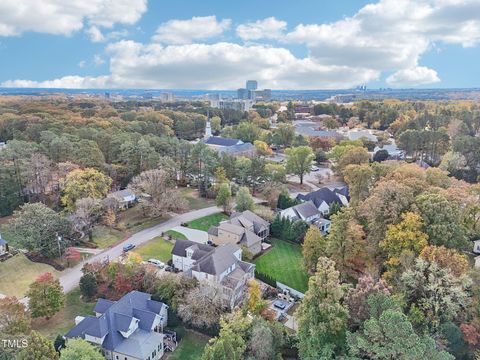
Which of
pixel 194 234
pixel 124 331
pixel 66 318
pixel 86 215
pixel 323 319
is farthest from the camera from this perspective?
pixel 194 234

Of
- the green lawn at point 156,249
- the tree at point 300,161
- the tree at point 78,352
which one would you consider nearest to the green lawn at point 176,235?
the green lawn at point 156,249

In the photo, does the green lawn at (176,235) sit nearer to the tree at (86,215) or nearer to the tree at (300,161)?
the tree at (86,215)

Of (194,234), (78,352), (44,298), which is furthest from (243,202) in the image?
(78,352)

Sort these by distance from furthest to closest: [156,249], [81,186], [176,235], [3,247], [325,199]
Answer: [325,199]
[81,186]
[176,235]
[156,249]
[3,247]

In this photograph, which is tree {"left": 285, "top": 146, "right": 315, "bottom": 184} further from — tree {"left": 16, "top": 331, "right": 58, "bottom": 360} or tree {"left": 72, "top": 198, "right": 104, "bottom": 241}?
tree {"left": 16, "top": 331, "right": 58, "bottom": 360}

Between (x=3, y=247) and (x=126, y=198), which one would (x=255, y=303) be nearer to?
(x=3, y=247)
